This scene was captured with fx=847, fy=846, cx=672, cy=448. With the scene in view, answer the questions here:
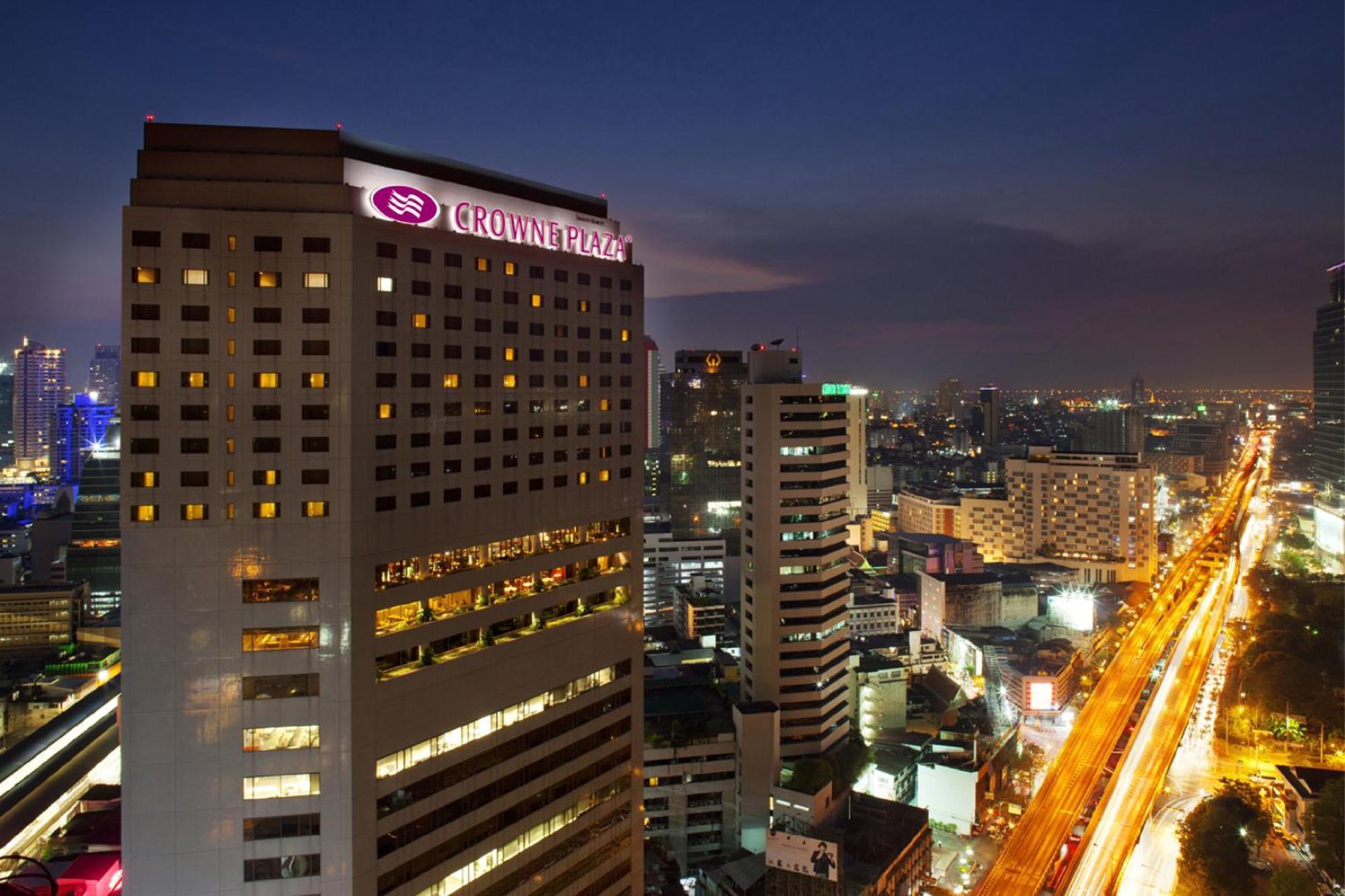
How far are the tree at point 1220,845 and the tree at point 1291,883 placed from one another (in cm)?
114

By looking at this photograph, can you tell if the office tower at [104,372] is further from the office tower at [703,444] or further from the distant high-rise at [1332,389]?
the distant high-rise at [1332,389]

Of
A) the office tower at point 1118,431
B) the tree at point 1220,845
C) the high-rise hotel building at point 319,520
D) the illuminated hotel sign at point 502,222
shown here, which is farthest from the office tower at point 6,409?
the office tower at point 1118,431

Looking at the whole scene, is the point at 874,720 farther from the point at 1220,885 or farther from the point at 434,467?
the point at 434,467

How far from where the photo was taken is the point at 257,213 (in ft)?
55.8

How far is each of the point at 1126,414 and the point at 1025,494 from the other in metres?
67.2

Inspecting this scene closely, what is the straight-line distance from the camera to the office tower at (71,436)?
133875mm

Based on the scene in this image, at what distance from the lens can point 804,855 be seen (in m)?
29.4

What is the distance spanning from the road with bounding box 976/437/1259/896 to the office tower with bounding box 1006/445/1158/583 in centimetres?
444

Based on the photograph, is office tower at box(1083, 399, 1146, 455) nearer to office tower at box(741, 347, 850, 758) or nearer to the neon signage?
office tower at box(741, 347, 850, 758)

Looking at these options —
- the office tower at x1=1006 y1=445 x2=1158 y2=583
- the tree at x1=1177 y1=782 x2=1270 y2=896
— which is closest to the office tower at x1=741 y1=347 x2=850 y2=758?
the tree at x1=1177 y1=782 x2=1270 y2=896

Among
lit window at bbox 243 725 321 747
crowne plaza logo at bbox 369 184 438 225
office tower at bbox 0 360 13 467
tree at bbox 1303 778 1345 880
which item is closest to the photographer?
lit window at bbox 243 725 321 747

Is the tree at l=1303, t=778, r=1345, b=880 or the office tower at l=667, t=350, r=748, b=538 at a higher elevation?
the office tower at l=667, t=350, r=748, b=538

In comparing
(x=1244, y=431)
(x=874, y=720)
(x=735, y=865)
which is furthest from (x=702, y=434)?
(x=1244, y=431)

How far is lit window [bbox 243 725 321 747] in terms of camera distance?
56.4 ft
